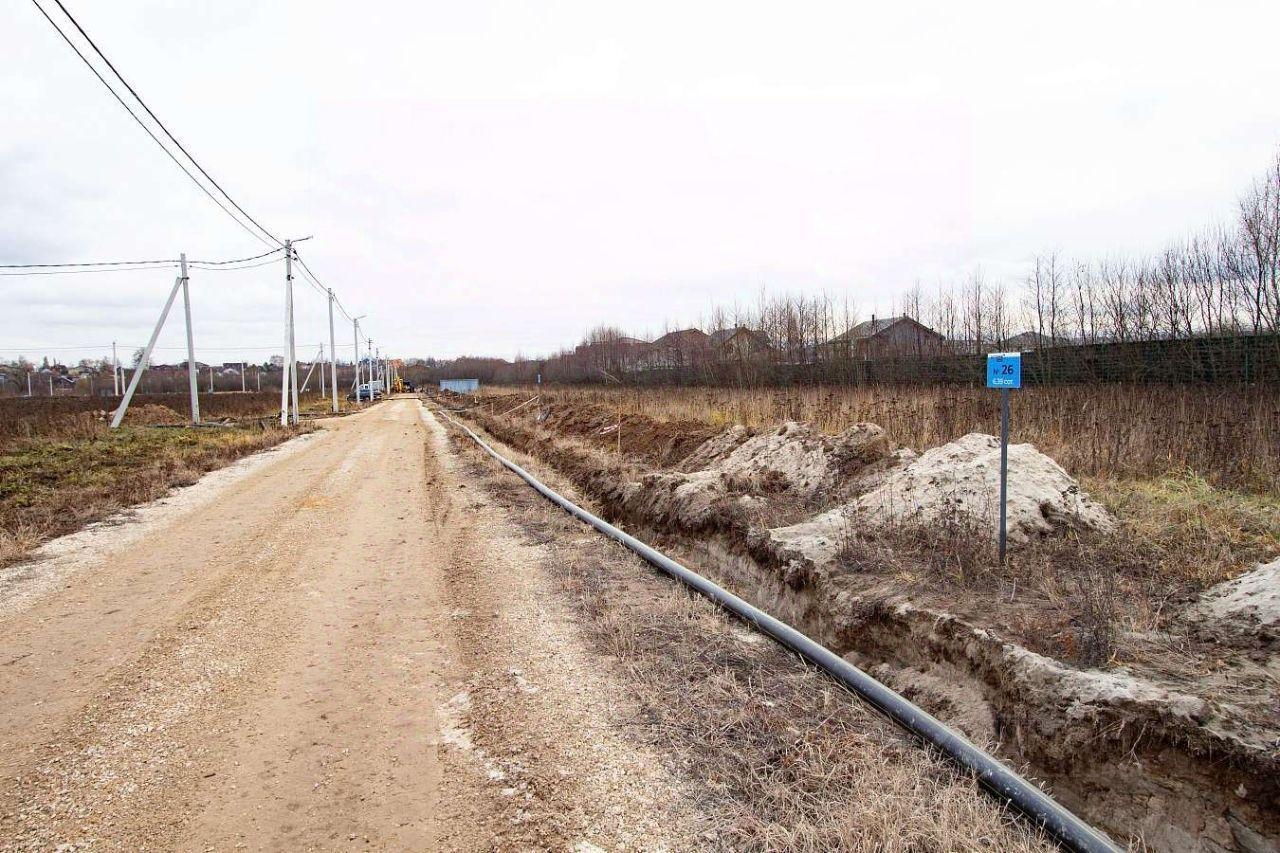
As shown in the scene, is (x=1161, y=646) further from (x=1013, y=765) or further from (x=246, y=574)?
(x=246, y=574)

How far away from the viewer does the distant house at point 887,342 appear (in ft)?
62.3

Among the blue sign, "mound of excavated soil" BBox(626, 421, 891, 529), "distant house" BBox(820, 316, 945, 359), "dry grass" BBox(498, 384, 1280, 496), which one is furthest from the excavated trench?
"distant house" BBox(820, 316, 945, 359)

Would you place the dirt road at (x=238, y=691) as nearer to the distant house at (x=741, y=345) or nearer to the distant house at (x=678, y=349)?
the distant house at (x=741, y=345)

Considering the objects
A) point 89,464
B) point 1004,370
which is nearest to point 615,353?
point 89,464

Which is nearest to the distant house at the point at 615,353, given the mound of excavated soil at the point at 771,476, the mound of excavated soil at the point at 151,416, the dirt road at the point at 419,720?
the mound of excavated soil at the point at 151,416

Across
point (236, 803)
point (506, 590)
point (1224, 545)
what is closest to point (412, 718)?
point (236, 803)

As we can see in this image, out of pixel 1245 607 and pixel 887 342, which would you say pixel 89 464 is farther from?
pixel 887 342

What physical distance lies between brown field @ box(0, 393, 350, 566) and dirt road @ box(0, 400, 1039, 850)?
2424 mm

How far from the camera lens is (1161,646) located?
357cm

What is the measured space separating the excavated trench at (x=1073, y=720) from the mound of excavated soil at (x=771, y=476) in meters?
2.23

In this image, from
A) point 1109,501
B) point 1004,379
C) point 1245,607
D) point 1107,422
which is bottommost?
point 1245,607

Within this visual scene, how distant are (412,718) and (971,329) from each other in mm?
17710

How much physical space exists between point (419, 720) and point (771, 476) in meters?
5.76

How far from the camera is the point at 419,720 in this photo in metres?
3.52
